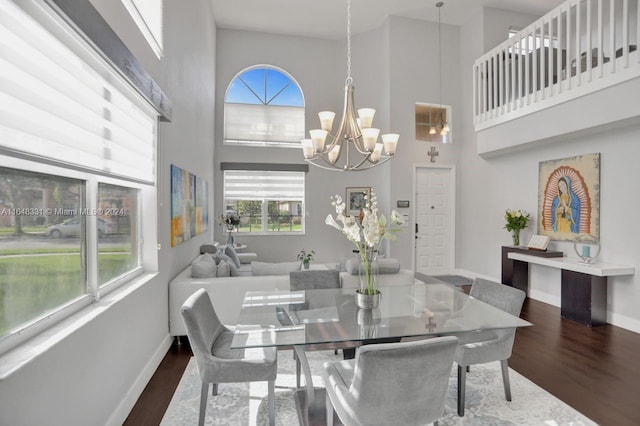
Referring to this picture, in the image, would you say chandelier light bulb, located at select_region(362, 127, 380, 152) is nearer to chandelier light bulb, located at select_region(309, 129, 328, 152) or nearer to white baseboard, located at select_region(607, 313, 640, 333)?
chandelier light bulb, located at select_region(309, 129, 328, 152)

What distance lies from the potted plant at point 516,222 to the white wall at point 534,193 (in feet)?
0.41

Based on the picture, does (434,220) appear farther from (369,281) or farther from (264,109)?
(369,281)

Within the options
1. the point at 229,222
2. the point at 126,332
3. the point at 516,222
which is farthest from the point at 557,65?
the point at 229,222

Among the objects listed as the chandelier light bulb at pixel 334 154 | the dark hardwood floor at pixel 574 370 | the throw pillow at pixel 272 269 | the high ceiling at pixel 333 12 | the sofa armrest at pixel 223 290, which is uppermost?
the high ceiling at pixel 333 12

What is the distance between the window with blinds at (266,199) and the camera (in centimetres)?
714

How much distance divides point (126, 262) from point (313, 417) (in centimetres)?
177

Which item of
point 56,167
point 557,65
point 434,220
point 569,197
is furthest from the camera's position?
point 434,220

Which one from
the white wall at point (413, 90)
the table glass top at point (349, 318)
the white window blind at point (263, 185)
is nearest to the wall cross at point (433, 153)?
the white wall at point (413, 90)

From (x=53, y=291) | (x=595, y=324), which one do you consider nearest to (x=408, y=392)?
(x=53, y=291)

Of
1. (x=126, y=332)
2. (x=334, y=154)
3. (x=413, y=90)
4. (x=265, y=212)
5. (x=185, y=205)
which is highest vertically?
(x=413, y=90)

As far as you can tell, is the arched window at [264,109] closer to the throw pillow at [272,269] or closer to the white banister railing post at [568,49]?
the throw pillow at [272,269]

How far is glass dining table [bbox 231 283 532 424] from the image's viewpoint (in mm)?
1839

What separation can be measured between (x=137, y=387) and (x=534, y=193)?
5607 millimetres

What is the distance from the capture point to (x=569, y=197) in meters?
4.63
